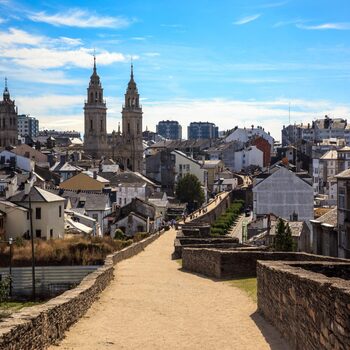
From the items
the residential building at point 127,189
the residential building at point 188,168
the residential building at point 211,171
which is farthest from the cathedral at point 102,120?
the residential building at point 127,189

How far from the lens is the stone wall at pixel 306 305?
926 cm

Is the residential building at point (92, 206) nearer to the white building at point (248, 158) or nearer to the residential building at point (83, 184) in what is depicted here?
the residential building at point (83, 184)

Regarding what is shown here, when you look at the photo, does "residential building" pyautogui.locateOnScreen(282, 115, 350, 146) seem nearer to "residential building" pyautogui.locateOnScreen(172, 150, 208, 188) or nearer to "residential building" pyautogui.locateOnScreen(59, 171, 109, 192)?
"residential building" pyautogui.locateOnScreen(172, 150, 208, 188)

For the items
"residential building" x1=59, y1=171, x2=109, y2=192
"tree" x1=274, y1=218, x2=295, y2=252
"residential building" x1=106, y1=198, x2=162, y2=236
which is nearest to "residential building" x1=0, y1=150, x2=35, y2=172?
"residential building" x1=59, y1=171, x2=109, y2=192

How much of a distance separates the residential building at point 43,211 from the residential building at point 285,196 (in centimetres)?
2577

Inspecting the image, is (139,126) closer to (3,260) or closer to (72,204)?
(72,204)

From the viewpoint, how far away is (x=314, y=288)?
10.9 m

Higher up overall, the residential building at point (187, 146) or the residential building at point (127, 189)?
the residential building at point (187, 146)

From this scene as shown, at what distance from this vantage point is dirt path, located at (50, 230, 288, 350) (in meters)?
13.8

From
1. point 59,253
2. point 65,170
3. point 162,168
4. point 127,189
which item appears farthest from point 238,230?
point 162,168

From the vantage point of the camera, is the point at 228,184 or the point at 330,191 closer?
the point at 330,191

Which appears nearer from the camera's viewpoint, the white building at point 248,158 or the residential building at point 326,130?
the white building at point 248,158

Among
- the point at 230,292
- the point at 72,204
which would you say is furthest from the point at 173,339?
the point at 72,204

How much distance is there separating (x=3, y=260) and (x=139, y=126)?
116m
